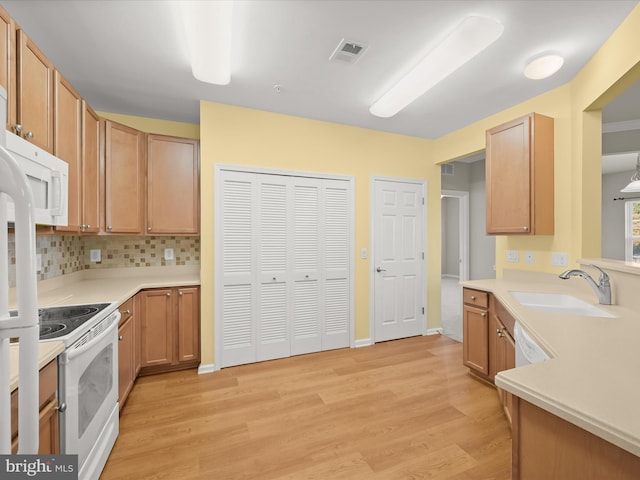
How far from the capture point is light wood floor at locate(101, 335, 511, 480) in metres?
1.66

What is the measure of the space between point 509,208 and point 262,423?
2759mm

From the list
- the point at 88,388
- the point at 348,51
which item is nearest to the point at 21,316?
the point at 88,388

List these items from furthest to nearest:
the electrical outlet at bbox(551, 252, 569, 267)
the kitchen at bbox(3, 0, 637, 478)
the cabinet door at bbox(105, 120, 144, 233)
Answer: the cabinet door at bbox(105, 120, 144, 233), the electrical outlet at bbox(551, 252, 569, 267), the kitchen at bbox(3, 0, 637, 478)

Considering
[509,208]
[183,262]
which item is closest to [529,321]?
[509,208]

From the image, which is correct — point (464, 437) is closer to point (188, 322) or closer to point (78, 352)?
point (78, 352)

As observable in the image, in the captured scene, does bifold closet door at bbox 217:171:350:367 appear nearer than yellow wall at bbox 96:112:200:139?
Yes

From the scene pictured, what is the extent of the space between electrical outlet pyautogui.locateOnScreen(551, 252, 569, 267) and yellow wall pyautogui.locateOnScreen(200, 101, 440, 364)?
148cm

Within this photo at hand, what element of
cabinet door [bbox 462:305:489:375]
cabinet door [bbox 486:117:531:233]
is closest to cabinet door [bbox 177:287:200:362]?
cabinet door [bbox 462:305:489:375]

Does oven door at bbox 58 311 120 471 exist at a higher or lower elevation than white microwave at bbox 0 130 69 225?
lower

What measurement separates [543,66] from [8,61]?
3.31 m

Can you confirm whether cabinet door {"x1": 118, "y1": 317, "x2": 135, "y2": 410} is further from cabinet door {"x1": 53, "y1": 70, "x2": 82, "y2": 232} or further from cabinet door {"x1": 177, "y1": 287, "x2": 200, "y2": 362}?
cabinet door {"x1": 53, "y1": 70, "x2": 82, "y2": 232}

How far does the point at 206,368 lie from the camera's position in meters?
2.85

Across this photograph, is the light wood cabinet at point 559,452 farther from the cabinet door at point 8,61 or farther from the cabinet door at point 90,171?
→ the cabinet door at point 90,171

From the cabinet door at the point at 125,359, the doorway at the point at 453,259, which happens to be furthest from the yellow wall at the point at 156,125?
the doorway at the point at 453,259
